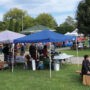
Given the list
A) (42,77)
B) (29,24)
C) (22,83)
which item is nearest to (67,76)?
(42,77)

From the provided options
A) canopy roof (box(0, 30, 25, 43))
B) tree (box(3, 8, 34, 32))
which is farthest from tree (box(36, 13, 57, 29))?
canopy roof (box(0, 30, 25, 43))

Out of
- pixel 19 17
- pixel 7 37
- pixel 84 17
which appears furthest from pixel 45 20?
pixel 7 37

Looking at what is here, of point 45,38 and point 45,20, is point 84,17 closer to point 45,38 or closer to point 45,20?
point 45,38

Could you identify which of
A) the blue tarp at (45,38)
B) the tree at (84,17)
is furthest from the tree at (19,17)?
the blue tarp at (45,38)

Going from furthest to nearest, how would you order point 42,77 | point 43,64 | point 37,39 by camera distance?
point 43,64
point 37,39
point 42,77

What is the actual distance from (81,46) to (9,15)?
257 ft

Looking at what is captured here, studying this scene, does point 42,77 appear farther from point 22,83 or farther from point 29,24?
→ point 29,24

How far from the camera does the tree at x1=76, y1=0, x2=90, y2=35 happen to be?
51.2 meters

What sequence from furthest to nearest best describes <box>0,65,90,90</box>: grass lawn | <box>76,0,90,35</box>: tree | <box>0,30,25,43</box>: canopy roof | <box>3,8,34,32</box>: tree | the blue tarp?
<box>3,8,34,32</box>: tree
<box>76,0,90,35</box>: tree
<box>0,30,25,43</box>: canopy roof
the blue tarp
<box>0,65,90,90</box>: grass lawn

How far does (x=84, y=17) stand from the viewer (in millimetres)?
51625

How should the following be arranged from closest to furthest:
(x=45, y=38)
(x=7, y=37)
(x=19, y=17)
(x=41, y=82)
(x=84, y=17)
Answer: (x=41, y=82) < (x=45, y=38) < (x=7, y=37) < (x=84, y=17) < (x=19, y=17)

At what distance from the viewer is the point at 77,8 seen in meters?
53.6

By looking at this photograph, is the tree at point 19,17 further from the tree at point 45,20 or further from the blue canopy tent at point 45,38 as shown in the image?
A: the blue canopy tent at point 45,38

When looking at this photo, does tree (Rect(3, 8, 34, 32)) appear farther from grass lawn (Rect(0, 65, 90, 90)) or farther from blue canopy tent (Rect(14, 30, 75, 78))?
grass lawn (Rect(0, 65, 90, 90))
